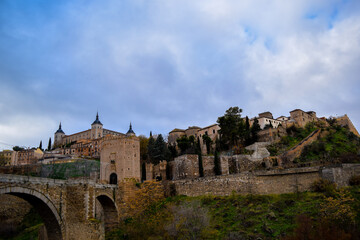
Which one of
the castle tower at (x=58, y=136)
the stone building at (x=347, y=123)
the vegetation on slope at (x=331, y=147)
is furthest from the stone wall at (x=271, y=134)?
the castle tower at (x=58, y=136)

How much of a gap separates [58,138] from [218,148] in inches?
3337

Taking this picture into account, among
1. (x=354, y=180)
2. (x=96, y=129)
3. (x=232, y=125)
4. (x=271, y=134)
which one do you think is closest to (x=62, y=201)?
Result: (x=354, y=180)

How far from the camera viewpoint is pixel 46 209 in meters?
18.9

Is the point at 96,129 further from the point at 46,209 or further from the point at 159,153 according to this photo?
the point at 46,209

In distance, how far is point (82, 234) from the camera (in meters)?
20.5

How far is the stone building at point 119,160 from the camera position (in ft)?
109

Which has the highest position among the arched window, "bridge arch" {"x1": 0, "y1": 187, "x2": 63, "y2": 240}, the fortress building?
the fortress building

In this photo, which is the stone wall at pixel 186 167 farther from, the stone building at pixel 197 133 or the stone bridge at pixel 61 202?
the stone building at pixel 197 133

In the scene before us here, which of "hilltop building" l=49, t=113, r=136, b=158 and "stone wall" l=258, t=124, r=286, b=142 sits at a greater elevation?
"hilltop building" l=49, t=113, r=136, b=158

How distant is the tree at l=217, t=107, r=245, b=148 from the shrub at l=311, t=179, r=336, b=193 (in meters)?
18.3

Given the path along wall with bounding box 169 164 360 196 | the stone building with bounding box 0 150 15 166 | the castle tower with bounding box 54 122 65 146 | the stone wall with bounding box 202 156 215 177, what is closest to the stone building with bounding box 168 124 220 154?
the stone wall with bounding box 202 156 215 177

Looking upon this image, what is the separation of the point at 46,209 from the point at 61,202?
1.15 metres

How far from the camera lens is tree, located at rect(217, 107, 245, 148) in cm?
4131

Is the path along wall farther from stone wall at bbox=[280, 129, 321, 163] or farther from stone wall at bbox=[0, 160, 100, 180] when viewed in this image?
stone wall at bbox=[0, 160, 100, 180]
